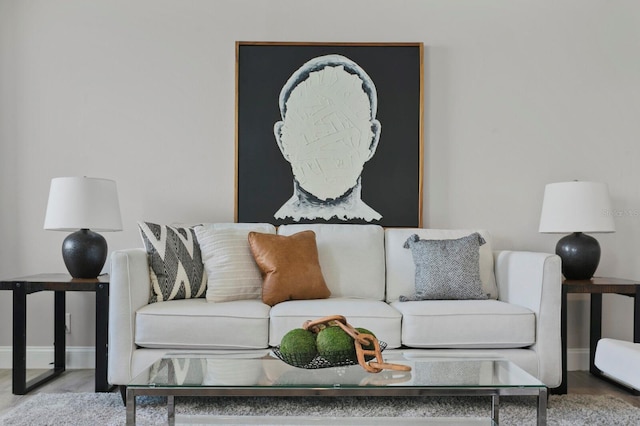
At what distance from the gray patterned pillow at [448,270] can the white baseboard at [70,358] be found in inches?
42.1

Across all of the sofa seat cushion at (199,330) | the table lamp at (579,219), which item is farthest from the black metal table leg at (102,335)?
the table lamp at (579,219)

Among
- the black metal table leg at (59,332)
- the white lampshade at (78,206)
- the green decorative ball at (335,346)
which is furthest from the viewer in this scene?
the black metal table leg at (59,332)

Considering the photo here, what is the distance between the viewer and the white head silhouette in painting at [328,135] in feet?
11.9

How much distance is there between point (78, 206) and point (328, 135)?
1516 mm

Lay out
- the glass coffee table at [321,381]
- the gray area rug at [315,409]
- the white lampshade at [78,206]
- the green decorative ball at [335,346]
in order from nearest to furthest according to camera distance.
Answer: the glass coffee table at [321,381] → the green decorative ball at [335,346] → the gray area rug at [315,409] → the white lampshade at [78,206]

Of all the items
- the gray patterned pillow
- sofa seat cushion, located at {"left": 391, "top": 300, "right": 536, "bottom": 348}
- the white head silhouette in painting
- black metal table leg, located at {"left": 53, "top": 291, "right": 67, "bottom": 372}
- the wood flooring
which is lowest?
the wood flooring

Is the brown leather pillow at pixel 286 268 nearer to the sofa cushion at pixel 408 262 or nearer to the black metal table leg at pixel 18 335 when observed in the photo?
the sofa cushion at pixel 408 262

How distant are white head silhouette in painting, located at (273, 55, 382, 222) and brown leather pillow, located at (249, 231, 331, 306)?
56 centimetres

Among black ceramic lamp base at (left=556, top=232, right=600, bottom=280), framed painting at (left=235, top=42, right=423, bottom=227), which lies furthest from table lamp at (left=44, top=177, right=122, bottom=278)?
black ceramic lamp base at (left=556, top=232, right=600, bottom=280)

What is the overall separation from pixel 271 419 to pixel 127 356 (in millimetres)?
875

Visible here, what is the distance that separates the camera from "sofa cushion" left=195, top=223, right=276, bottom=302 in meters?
2.98

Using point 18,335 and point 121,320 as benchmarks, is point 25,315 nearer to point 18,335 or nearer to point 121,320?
point 18,335

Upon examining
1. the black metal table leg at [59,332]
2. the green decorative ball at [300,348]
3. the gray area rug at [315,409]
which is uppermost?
the green decorative ball at [300,348]

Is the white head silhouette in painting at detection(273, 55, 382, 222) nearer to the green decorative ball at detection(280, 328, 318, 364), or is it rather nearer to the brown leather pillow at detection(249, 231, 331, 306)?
the brown leather pillow at detection(249, 231, 331, 306)
